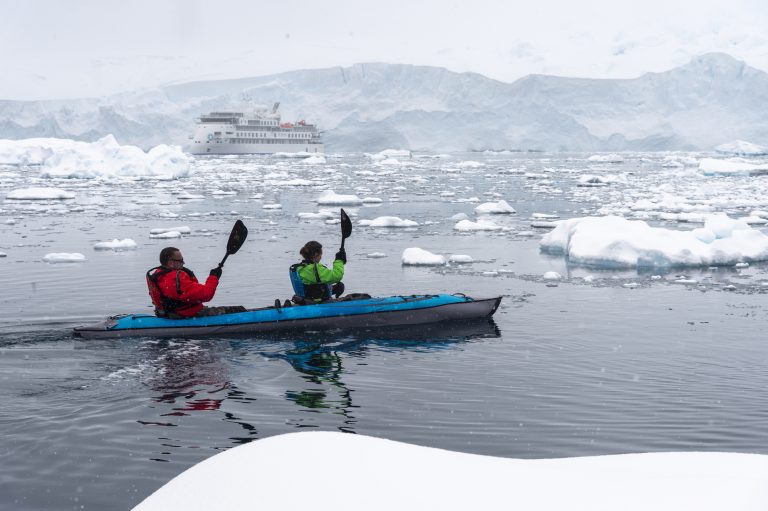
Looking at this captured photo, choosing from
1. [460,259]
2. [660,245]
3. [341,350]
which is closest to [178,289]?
[341,350]

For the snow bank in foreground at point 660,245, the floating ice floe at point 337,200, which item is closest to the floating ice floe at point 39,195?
the floating ice floe at point 337,200

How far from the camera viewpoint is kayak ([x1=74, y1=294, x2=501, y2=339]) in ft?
29.5

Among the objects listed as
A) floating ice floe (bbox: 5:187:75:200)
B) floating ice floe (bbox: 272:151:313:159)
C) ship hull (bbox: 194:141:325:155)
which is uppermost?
ship hull (bbox: 194:141:325:155)

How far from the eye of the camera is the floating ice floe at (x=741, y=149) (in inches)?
2435

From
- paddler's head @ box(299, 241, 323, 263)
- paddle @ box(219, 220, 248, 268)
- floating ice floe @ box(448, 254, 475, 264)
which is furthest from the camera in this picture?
floating ice floe @ box(448, 254, 475, 264)

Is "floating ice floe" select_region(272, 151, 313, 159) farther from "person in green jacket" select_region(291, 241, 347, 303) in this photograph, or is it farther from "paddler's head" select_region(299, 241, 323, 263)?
"paddler's head" select_region(299, 241, 323, 263)

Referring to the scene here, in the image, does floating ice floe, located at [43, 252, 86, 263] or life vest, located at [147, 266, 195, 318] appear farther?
floating ice floe, located at [43, 252, 86, 263]

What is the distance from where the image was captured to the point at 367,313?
9.42m

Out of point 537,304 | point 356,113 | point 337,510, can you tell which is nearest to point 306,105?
point 356,113

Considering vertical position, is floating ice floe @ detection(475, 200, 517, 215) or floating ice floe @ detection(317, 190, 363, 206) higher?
floating ice floe @ detection(317, 190, 363, 206)

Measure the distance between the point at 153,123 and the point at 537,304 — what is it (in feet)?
251

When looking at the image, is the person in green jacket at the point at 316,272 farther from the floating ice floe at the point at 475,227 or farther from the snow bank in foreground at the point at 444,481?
the floating ice floe at the point at 475,227

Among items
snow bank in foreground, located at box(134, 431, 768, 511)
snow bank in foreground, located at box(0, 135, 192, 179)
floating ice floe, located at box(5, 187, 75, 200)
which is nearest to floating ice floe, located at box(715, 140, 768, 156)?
snow bank in foreground, located at box(0, 135, 192, 179)

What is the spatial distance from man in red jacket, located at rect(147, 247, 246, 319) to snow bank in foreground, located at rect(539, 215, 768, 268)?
23.1 ft
